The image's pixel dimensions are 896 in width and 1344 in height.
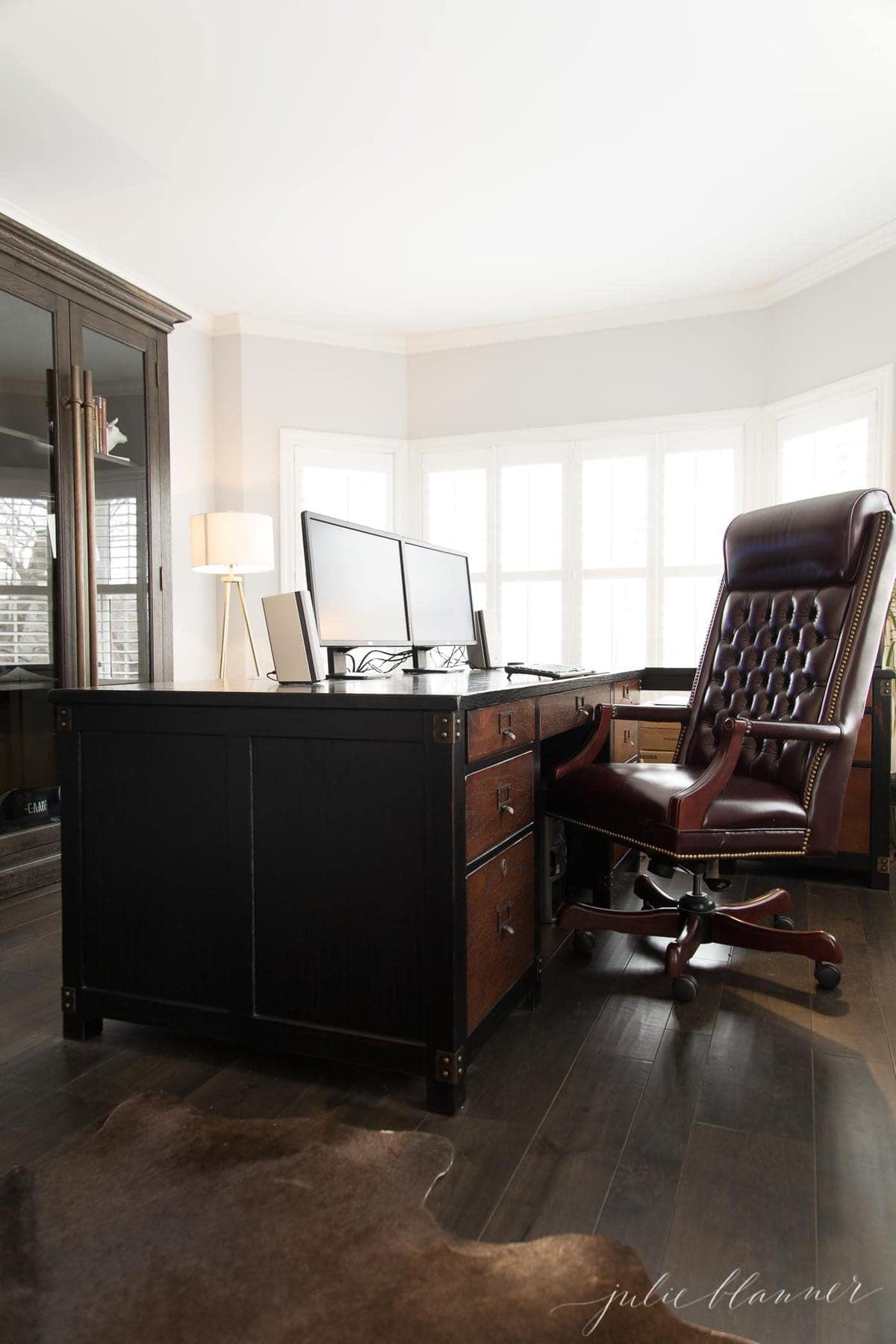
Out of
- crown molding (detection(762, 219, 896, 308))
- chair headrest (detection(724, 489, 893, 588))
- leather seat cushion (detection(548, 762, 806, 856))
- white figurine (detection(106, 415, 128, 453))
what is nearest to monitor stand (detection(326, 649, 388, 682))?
leather seat cushion (detection(548, 762, 806, 856))

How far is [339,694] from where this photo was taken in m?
1.69

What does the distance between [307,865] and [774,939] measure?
1.25 meters

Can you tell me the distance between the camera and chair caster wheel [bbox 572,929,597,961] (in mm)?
2465

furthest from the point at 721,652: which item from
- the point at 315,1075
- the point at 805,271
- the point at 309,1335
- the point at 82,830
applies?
the point at 805,271

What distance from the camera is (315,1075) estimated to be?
175 centimetres

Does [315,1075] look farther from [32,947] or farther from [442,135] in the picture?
[442,135]

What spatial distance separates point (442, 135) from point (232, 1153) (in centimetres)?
306

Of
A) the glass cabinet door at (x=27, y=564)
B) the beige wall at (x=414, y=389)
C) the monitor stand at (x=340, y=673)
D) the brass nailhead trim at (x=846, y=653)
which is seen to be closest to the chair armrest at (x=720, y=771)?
the brass nailhead trim at (x=846, y=653)

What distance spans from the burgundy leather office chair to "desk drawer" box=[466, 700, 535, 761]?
0.42 metres

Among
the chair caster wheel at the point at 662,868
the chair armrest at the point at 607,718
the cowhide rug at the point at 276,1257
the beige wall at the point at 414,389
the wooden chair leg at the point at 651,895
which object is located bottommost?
the cowhide rug at the point at 276,1257

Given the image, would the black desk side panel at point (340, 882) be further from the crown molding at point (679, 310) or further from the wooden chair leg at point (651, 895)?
the crown molding at point (679, 310)

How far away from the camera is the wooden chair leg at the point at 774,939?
7.18 feet

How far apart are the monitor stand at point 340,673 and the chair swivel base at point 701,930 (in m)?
0.83

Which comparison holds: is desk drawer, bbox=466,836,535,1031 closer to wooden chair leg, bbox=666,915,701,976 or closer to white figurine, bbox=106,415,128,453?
wooden chair leg, bbox=666,915,701,976
